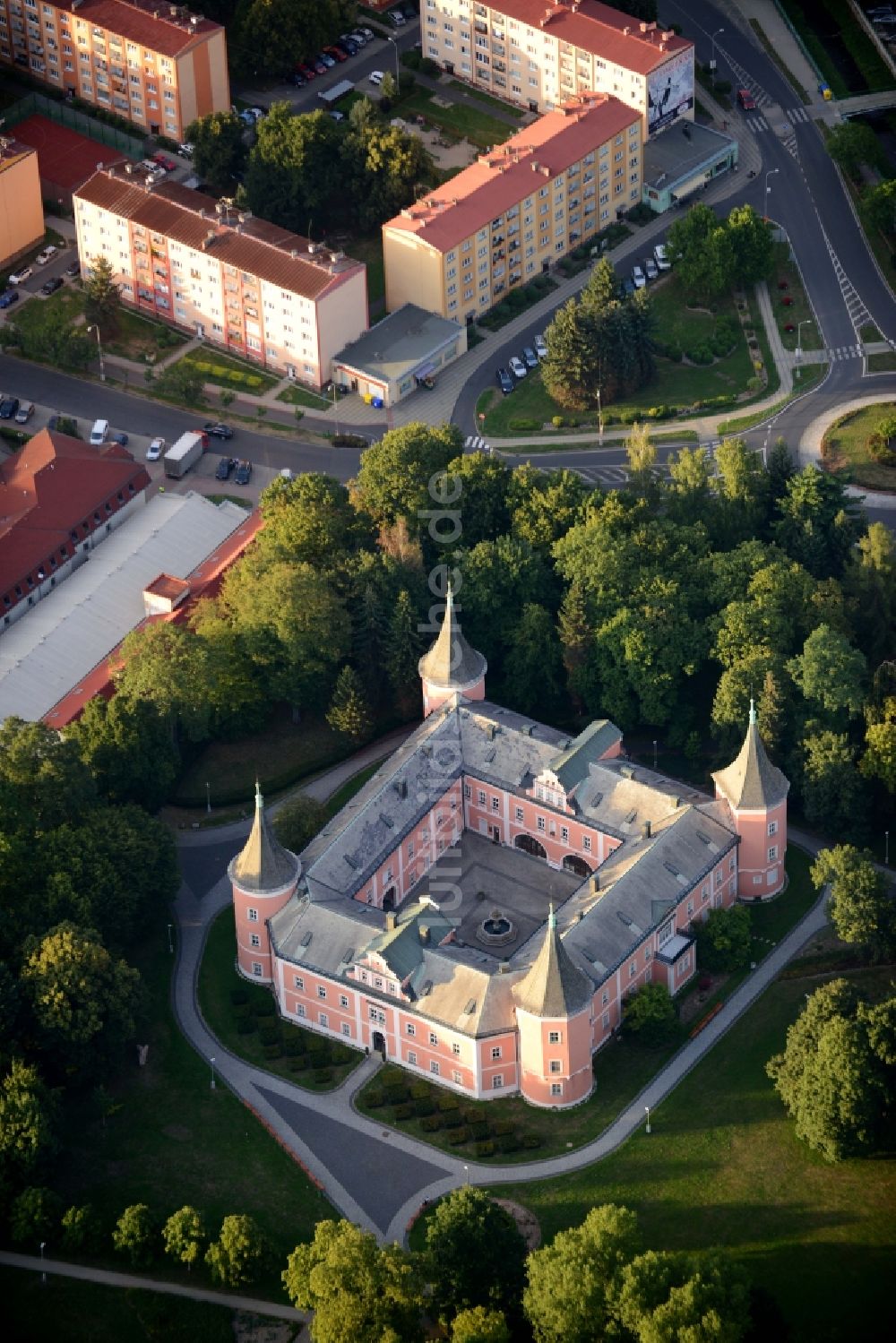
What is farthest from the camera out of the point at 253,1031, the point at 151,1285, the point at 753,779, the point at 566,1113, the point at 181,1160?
the point at 753,779

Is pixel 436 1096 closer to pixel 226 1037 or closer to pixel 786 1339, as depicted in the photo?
pixel 226 1037

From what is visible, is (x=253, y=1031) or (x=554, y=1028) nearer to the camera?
(x=554, y=1028)

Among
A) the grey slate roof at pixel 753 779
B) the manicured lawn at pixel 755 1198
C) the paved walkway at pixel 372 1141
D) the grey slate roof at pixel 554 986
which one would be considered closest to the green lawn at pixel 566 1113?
the paved walkway at pixel 372 1141

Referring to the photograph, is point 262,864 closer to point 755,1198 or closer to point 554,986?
point 554,986

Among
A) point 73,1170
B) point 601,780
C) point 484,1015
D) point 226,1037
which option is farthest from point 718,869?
point 73,1170

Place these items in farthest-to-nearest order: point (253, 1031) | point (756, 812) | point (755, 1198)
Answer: point (756, 812)
point (253, 1031)
point (755, 1198)

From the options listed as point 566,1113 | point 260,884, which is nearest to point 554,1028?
point 566,1113

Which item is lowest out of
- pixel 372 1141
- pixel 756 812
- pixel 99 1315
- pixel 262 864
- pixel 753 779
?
pixel 99 1315

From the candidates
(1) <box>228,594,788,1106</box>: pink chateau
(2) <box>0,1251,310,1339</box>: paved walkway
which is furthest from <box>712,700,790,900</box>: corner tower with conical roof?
(2) <box>0,1251,310,1339</box>: paved walkway
